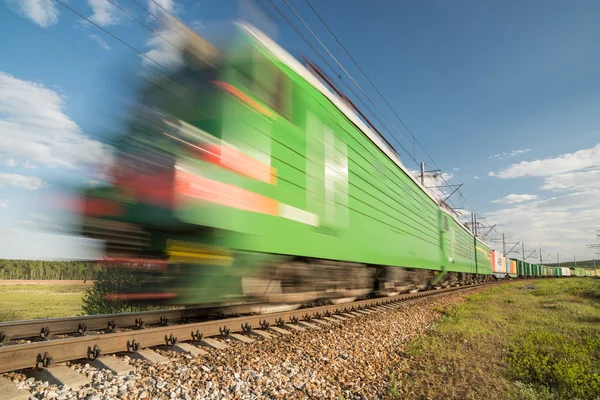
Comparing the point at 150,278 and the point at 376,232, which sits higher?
the point at 376,232

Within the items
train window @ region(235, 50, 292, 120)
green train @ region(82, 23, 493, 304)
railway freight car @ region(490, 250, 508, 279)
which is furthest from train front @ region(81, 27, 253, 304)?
railway freight car @ region(490, 250, 508, 279)

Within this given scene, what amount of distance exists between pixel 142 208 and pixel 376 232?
4873 mm

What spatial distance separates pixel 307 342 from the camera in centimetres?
507

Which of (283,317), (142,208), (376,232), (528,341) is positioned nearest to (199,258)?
(142,208)

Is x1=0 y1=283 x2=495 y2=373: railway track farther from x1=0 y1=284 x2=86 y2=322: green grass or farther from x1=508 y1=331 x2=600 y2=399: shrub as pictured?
x1=508 y1=331 x2=600 y2=399: shrub

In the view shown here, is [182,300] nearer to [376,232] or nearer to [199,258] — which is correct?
[199,258]

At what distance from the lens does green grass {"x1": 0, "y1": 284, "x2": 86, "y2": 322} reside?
7.09 meters

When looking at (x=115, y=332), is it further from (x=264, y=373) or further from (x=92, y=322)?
(x=264, y=373)

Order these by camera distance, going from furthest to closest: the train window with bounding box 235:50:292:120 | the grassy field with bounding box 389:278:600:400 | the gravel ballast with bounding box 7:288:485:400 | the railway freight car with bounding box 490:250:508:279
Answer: the railway freight car with bounding box 490:250:508:279 < the train window with bounding box 235:50:292:120 < the grassy field with bounding box 389:278:600:400 < the gravel ballast with bounding box 7:288:485:400

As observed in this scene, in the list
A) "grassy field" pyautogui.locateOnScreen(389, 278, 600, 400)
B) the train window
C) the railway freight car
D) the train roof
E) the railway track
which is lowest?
"grassy field" pyautogui.locateOnScreen(389, 278, 600, 400)

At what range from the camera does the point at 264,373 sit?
377cm

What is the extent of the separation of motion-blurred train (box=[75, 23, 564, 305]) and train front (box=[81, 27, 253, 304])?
1cm

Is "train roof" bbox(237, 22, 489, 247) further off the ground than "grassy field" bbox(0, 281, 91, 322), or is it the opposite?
"train roof" bbox(237, 22, 489, 247)

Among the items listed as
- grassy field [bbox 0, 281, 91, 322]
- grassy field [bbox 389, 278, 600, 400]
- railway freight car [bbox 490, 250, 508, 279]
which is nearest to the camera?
grassy field [bbox 389, 278, 600, 400]
